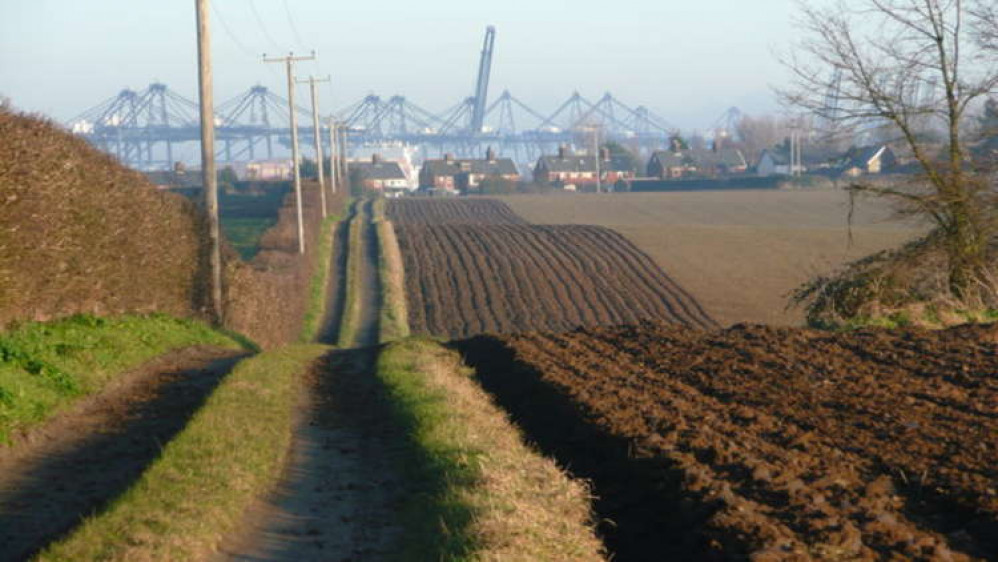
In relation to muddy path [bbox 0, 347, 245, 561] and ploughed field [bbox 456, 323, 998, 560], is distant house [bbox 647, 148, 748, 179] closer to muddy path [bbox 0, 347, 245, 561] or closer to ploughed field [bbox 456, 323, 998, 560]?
ploughed field [bbox 456, 323, 998, 560]

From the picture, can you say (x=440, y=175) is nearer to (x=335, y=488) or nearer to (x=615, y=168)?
(x=615, y=168)

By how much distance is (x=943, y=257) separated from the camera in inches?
A: 969

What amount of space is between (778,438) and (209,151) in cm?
1787

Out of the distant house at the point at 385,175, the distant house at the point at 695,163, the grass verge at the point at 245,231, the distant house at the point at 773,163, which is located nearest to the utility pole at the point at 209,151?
the grass verge at the point at 245,231

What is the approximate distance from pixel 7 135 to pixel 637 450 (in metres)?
8.27

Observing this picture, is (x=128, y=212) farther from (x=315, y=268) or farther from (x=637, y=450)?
(x=315, y=268)

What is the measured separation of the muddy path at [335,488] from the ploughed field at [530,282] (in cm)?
2280

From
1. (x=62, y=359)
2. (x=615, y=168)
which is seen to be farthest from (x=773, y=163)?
(x=62, y=359)

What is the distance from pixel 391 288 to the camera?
4750 cm

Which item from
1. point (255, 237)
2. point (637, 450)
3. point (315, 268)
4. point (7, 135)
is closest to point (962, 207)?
point (637, 450)

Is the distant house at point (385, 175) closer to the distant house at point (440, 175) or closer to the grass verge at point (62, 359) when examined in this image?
the distant house at point (440, 175)

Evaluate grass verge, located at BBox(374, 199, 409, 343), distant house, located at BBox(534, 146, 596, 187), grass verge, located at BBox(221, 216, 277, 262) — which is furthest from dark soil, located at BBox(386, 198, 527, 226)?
distant house, located at BBox(534, 146, 596, 187)

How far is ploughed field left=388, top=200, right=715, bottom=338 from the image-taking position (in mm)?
40219

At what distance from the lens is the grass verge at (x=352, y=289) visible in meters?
37.4
